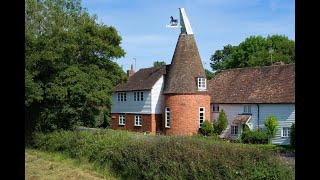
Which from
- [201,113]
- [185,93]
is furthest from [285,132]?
[185,93]

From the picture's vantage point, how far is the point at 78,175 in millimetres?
15633

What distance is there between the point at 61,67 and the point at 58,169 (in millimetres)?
9515

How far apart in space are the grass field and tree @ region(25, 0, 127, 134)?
4.04 metres

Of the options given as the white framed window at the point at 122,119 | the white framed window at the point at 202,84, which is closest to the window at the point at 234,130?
the white framed window at the point at 202,84

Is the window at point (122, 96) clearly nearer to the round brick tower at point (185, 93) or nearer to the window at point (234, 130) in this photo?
the round brick tower at point (185, 93)

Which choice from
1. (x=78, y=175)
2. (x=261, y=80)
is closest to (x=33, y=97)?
(x=78, y=175)

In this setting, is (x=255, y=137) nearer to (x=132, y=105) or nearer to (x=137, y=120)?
(x=137, y=120)

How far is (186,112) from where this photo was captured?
35625 mm

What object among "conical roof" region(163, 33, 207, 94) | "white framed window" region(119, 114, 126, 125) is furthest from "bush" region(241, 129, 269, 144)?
"white framed window" region(119, 114, 126, 125)

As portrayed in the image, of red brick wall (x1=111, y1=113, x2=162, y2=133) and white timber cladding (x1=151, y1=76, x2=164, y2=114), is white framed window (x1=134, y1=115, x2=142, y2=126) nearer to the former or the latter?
red brick wall (x1=111, y1=113, x2=162, y2=133)

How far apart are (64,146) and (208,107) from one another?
18.5m

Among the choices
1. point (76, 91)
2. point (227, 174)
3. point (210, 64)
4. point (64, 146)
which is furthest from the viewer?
point (210, 64)

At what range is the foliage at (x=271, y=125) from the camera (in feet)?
102
